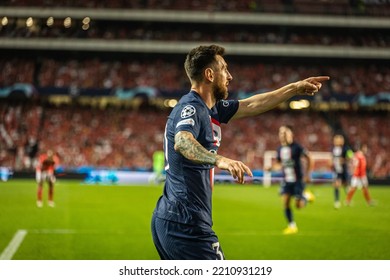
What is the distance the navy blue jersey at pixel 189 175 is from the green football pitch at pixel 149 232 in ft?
15.7

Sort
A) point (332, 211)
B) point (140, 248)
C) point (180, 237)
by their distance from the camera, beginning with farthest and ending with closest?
point (332, 211)
point (140, 248)
point (180, 237)

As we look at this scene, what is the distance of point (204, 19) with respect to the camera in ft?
131

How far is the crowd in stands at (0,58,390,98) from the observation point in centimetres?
3975

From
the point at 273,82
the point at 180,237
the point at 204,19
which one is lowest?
the point at 180,237

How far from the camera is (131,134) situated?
123 feet

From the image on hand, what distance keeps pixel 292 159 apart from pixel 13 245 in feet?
20.0

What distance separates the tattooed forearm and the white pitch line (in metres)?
5.47

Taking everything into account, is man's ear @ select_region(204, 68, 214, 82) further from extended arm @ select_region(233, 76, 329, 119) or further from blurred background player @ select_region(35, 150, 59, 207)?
blurred background player @ select_region(35, 150, 59, 207)

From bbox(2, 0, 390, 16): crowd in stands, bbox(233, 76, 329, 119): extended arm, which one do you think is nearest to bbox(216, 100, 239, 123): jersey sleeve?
bbox(233, 76, 329, 119): extended arm

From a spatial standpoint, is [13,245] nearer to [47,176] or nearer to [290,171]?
[290,171]

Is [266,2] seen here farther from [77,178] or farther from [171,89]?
[77,178]

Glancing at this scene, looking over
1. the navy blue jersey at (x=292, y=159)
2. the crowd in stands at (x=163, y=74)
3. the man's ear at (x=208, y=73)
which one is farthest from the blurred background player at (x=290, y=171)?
the crowd in stands at (x=163, y=74)

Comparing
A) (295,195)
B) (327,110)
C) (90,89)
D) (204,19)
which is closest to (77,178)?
(90,89)
